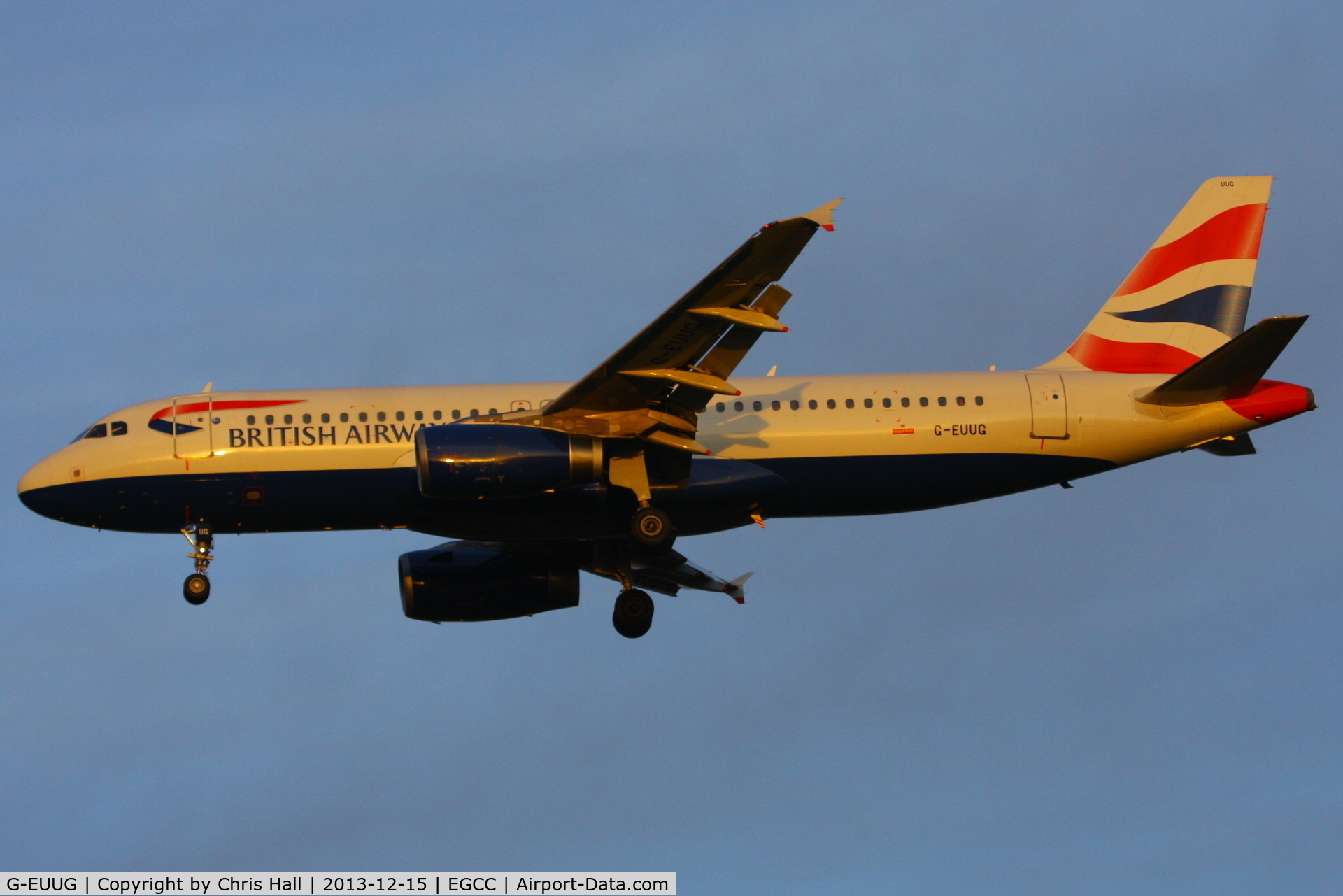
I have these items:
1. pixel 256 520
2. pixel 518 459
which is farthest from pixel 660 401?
pixel 256 520

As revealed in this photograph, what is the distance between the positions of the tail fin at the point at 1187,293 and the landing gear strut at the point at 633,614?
33.4ft

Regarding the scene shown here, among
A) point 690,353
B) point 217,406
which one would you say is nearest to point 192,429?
point 217,406

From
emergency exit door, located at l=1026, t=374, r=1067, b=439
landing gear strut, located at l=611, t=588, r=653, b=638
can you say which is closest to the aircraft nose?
landing gear strut, located at l=611, t=588, r=653, b=638

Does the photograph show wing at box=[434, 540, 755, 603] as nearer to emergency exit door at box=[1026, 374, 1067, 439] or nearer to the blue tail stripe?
emergency exit door at box=[1026, 374, 1067, 439]

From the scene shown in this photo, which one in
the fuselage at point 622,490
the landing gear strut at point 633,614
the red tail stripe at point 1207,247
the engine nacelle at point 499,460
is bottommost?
the landing gear strut at point 633,614

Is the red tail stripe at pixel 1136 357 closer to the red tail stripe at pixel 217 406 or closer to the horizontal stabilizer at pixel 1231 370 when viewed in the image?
the horizontal stabilizer at pixel 1231 370

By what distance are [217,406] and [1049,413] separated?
1643cm

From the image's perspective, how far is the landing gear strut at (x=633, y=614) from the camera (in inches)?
1340

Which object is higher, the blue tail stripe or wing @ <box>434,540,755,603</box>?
the blue tail stripe

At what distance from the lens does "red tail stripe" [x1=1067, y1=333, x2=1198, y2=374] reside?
117 ft

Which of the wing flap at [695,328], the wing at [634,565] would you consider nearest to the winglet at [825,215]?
the wing flap at [695,328]

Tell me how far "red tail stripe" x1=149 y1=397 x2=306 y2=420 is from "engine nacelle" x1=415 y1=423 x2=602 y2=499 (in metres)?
4.25

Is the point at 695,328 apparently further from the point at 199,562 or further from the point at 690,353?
the point at 199,562

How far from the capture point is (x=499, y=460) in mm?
29391
